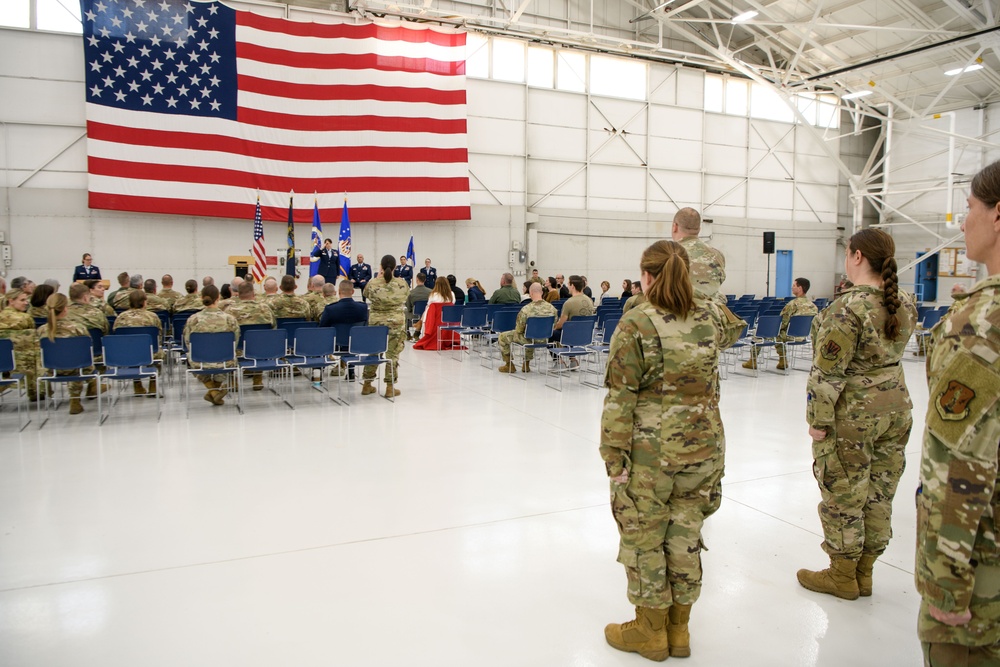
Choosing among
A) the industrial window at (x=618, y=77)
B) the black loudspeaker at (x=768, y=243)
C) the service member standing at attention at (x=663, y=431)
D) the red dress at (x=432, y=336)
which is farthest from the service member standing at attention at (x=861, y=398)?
the industrial window at (x=618, y=77)

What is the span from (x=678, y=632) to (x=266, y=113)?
599 inches

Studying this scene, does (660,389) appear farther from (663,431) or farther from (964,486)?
(964,486)

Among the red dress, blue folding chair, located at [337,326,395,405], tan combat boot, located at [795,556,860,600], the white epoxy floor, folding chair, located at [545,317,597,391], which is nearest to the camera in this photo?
the white epoxy floor

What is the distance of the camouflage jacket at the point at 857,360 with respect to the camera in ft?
9.26

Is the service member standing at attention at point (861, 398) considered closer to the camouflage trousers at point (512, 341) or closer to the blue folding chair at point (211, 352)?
the blue folding chair at point (211, 352)

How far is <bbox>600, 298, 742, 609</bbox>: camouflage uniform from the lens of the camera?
2340 mm

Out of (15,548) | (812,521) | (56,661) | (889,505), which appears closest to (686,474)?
(889,505)

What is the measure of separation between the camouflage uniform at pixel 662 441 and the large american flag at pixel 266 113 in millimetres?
14336

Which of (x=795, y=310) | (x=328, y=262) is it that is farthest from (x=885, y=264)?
(x=328, y=262)

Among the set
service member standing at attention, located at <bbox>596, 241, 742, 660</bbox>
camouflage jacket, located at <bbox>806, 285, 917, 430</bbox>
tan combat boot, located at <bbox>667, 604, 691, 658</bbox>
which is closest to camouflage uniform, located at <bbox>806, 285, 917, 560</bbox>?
camouflage jacket, located at <bbox>806, 285, 917, 430</bbox>

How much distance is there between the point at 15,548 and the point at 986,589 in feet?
14.3

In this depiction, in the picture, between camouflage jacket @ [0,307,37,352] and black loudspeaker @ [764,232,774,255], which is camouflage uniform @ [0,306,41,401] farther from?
black loudspeaker @ [764,232,774,255]

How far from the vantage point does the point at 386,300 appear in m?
8.07

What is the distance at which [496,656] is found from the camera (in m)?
2.60
